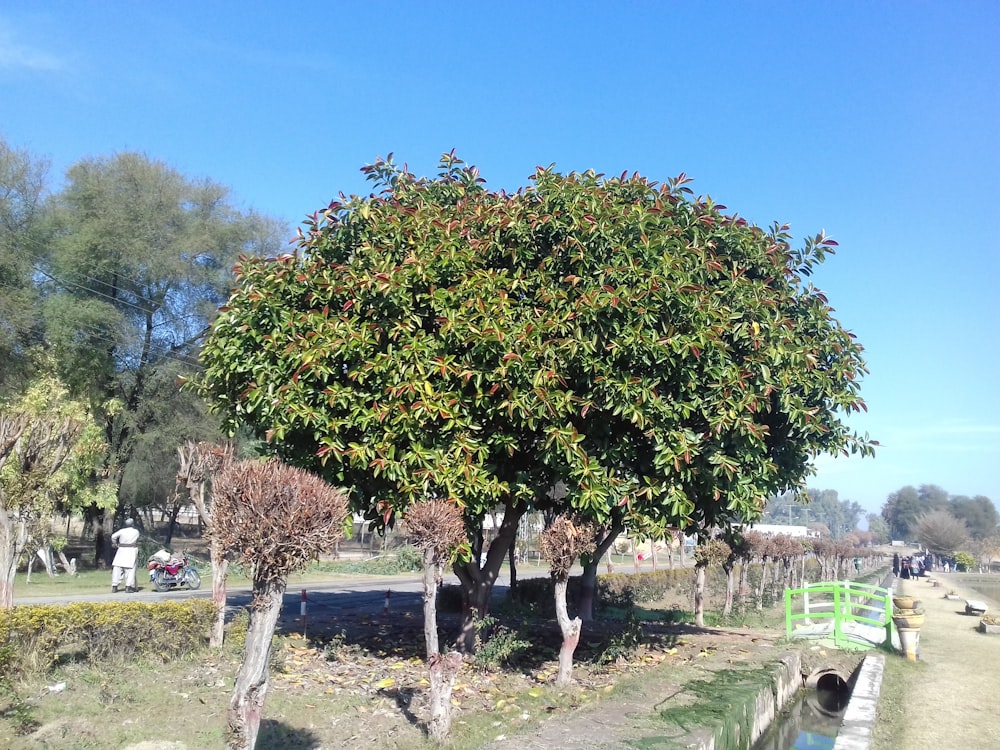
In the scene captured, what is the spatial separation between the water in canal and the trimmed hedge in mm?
8253

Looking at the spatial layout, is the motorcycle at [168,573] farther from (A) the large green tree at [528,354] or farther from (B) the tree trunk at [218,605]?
(A) the large green tree at [528,354]

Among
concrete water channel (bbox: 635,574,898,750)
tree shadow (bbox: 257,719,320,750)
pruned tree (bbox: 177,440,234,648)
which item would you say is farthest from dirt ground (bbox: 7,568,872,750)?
concrete water channel (bbox: 635,574,898,750)

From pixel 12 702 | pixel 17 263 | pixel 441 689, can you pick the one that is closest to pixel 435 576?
pixel 441 689

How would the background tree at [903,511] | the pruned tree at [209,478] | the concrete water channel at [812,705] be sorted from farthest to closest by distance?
the background tree at [903,511], the pruned tree at [209,478], the concrete water channel at [812,705]

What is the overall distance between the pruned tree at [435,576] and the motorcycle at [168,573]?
48.7 ft

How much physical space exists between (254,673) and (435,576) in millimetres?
2806

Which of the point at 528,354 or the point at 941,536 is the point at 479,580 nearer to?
the point at 528,354

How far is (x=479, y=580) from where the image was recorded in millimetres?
13242

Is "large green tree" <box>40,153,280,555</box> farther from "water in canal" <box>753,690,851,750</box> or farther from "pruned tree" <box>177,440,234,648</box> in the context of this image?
"water in canal" <box>753,690,851,750</box>

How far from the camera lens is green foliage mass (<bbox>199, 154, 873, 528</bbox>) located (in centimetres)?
1015

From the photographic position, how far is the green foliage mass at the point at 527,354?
10148 mm

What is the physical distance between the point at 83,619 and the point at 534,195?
8436 millimetres

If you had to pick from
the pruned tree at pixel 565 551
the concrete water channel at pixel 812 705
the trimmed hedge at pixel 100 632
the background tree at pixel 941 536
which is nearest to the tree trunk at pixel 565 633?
the pruned tree at pixel 565 551

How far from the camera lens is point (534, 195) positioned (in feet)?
40.2
